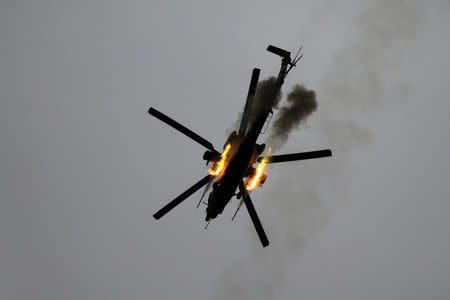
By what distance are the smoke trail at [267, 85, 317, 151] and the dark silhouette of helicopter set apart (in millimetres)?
1002

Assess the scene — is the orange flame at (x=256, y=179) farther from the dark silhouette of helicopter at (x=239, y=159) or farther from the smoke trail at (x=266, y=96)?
the smoke trail at (x=266, y=96)

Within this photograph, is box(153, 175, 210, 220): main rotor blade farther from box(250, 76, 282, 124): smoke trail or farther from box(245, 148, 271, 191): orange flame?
box(250, 76, 282, 124): smoke trail

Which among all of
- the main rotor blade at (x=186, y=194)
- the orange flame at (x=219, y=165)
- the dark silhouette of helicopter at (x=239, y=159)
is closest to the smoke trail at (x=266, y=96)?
the dark silhouette of helicopter at (x=239, y=159)

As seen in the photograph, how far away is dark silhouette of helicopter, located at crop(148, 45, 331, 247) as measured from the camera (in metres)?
16.7

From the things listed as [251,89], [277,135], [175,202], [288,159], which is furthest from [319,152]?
[175,202]

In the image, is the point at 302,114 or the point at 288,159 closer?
the point at 288,159

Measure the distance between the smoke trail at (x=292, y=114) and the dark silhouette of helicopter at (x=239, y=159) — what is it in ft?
3.29

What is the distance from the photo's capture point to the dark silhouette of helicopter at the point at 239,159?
657 inches

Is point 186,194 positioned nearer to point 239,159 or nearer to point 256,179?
point 239,159

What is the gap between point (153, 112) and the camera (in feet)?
53.9

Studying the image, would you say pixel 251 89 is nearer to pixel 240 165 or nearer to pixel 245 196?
pixel 240 165

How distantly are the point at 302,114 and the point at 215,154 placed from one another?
3.88m

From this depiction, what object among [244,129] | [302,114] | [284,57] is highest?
[284,57]

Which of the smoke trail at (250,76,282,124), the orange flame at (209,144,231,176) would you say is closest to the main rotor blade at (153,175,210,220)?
the orange flame at (209,144,231,176)
